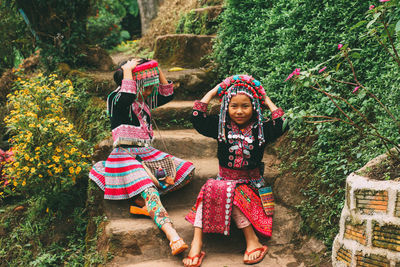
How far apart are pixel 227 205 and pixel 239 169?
1.37ft

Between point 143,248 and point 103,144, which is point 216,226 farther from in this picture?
point 103,144

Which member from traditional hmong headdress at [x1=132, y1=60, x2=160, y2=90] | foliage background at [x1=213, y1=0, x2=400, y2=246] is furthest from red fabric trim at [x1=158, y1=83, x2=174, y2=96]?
foliage background at [x1=213, y1=0, x2=400, y2=246]

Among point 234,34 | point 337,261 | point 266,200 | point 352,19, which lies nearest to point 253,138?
point 266,200

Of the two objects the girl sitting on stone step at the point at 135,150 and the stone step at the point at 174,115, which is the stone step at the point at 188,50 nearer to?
the stone step at the point at 174,115

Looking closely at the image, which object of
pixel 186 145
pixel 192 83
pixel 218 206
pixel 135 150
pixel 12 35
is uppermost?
pixel 12 35

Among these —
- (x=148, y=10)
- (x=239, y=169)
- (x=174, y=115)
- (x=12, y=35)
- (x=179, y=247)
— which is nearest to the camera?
(x=179, y=247)

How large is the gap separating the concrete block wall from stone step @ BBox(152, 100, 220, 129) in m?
2.80

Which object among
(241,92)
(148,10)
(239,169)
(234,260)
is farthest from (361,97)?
(148,10)

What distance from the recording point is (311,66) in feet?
13.0

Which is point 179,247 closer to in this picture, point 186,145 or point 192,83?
point 186,145

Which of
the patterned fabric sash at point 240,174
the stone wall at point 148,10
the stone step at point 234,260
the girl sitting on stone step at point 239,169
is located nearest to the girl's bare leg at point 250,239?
the girl sitting on stone step at point 239,169

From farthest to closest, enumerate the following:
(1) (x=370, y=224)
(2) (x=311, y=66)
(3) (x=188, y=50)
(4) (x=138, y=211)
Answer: (3) (x=188, y=50)
(2) (x=311, y=66)
(4) (x=138, y=211)
(1) (x=370, y=224)

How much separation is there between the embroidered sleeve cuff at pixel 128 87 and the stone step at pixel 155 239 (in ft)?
3.92

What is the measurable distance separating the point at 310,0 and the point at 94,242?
326 centimetres
